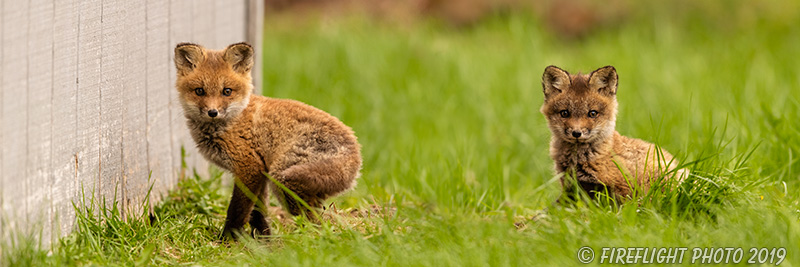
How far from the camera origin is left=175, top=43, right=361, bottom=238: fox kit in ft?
17.2

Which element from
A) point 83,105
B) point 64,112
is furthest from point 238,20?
point 64,112

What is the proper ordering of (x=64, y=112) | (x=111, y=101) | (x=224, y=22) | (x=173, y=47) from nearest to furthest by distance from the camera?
(x=64, y=112), (x=111, y=101), (x=173, y=47), (x=224, y=22)

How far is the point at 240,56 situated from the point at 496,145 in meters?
4.35

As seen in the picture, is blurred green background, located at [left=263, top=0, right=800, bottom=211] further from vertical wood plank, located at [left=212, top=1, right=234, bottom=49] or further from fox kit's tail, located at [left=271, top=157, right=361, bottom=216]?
vertical wood plank, located at [left=212, top=1, right=234, bottom=49]

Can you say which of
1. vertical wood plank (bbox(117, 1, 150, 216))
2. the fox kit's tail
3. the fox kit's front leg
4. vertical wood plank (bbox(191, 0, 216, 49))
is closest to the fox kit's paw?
the fox kit's front leg

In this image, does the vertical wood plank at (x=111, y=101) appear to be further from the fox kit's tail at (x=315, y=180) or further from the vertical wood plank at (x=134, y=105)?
the fox kit's tail at (x=315, y=180)

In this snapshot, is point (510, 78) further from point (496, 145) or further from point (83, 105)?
point (83, 105)

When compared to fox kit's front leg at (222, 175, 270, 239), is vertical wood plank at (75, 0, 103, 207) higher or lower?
higher

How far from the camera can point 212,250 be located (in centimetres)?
520

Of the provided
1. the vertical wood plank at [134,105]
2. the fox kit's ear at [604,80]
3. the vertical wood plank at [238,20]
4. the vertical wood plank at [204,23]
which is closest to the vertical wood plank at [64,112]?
the vertical wood plank at [134,105]

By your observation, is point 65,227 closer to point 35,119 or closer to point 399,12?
point 35,119

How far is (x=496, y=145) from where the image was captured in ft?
30.3

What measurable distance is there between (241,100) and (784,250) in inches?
121

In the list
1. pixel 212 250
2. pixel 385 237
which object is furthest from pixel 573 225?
pixel 212 250
